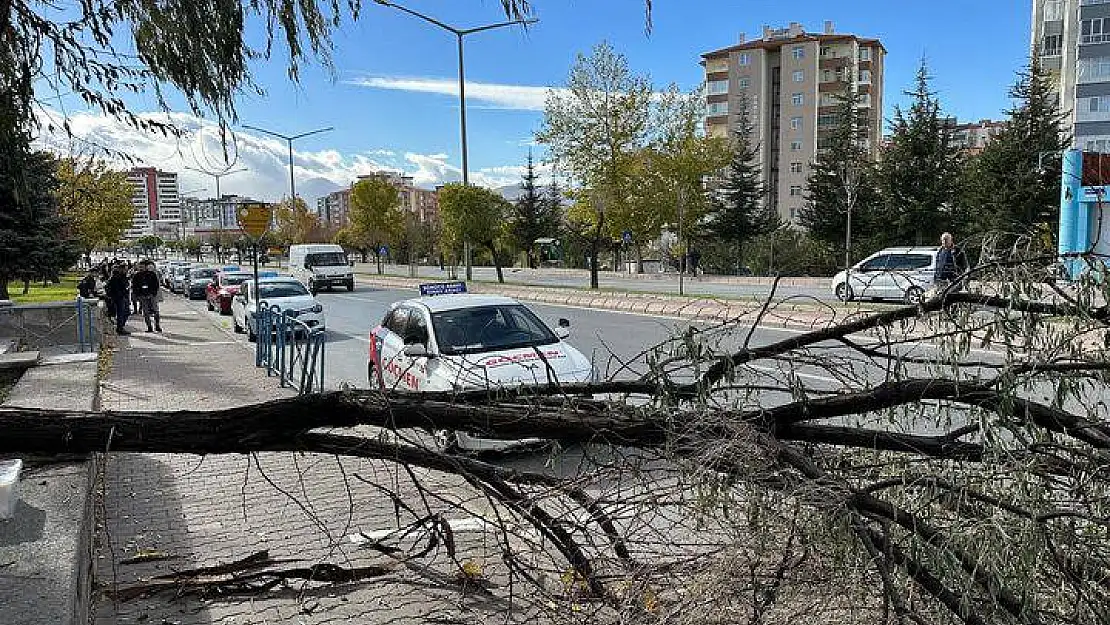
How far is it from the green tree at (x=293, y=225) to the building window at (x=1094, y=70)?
6385cm

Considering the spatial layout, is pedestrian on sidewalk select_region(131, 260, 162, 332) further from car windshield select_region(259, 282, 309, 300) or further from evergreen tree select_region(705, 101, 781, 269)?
evergreen tree select_region(705, 101, 781, 269)

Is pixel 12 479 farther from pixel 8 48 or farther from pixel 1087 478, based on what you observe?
pixel 1087 478

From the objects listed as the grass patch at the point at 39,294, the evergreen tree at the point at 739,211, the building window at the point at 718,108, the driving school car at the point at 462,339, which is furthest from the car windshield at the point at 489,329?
the building window at the point at 718,108

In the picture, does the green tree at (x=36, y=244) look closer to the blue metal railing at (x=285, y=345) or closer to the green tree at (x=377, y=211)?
the blue metal railing at (x=285, y=345)

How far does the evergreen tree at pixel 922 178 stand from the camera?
40.1 metres

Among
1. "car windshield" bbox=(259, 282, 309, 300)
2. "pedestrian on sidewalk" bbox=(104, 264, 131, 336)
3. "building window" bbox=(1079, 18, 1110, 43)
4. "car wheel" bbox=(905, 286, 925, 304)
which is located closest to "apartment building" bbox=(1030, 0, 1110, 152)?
"building window" bbox=(1079, 18, 1110, 43)

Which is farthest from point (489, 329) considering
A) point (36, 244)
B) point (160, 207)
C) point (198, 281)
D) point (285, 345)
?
point (160, 207)

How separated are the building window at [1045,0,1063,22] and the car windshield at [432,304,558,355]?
70918 mm

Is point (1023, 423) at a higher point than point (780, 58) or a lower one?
lower

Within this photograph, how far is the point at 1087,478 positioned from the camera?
254cm

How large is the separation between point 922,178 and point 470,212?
871 inches

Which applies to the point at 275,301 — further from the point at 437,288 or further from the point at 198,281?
the point at 198,281

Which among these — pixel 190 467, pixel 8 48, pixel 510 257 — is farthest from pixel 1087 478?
pixel 510 257

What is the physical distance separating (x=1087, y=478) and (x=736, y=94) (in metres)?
78.8
